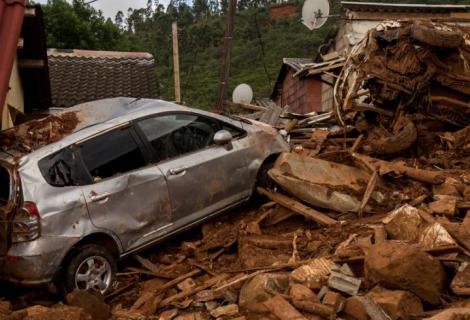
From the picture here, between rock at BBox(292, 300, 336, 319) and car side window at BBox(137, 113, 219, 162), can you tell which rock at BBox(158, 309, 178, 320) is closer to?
rock at BBox(292, 300, 336, 319)

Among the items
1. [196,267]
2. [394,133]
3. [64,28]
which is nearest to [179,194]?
[196,267]

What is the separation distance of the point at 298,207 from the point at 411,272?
2.59m

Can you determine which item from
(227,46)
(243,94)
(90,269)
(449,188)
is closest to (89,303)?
(90,269)

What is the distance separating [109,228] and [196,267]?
1114 millimetres

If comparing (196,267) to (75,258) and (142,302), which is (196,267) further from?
(75,258)

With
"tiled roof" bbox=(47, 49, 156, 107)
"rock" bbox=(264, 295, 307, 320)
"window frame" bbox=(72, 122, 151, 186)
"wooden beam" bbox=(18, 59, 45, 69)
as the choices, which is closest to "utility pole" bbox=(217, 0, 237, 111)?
"tiled roof" bbox=(47, 49, 156, 107)

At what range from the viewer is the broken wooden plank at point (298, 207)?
6527mm

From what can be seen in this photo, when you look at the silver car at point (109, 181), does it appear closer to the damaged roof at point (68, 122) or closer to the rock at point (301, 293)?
the damaged roof at point (68, 122)

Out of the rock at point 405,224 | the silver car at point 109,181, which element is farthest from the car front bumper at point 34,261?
the rock at point 405,224

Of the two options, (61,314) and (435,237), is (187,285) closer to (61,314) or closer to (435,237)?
(61,314)

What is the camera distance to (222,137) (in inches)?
266

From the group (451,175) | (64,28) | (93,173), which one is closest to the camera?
(93,173)

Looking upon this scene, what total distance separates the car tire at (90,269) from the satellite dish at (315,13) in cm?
1275

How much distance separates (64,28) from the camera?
83.8ft
